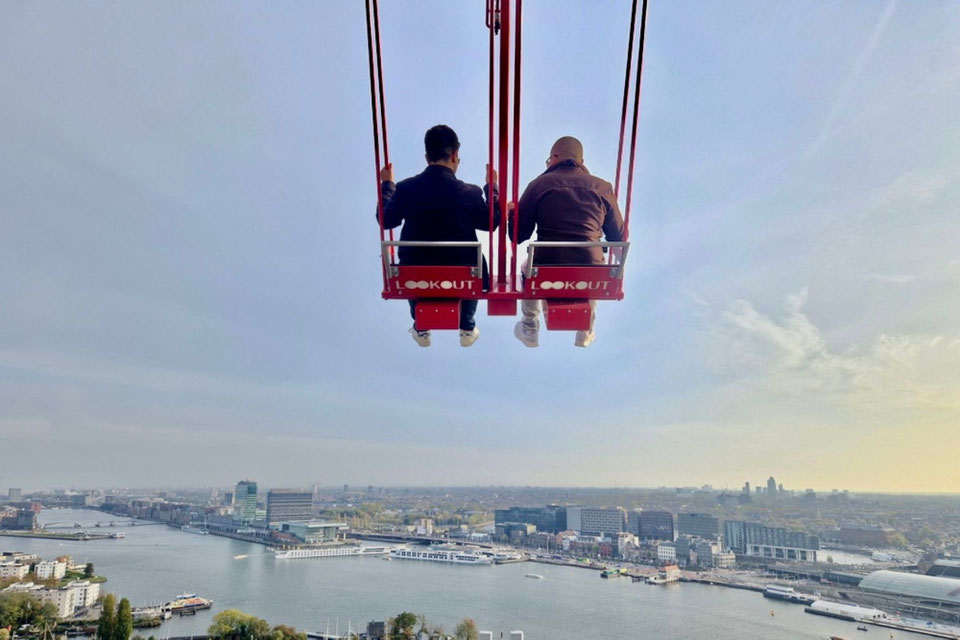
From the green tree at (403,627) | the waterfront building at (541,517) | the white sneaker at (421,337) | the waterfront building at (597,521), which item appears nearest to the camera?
the white sneaker at (421,337)

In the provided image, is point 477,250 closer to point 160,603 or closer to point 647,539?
point 160,603

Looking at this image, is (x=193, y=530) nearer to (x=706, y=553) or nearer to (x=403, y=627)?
(x=706, y=553)

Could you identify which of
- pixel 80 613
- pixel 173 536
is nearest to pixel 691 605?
pixel 80 613

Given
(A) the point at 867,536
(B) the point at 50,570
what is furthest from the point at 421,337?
(A) the point at 867,536

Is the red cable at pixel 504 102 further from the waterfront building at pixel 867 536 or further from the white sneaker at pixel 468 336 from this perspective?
the waterfront building at pixel 867 536

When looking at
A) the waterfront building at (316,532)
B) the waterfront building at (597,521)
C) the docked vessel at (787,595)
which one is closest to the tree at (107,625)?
the docked vessel at (787,595)

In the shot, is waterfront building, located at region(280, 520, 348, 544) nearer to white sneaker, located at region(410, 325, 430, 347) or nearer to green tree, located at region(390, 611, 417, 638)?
green tree, located at region(390, 611, 417, 638)

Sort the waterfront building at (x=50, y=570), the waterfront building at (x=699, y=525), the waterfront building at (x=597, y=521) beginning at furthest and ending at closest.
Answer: the waterfront building at (x=597, y=521) → the waterfront building at (x=699, y=525) → the waterfront building at (x=50, y=570)


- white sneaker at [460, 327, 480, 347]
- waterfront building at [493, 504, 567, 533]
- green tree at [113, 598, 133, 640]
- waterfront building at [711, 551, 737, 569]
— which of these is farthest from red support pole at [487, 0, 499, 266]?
waterfront building at [493, 504, 567, 533]
